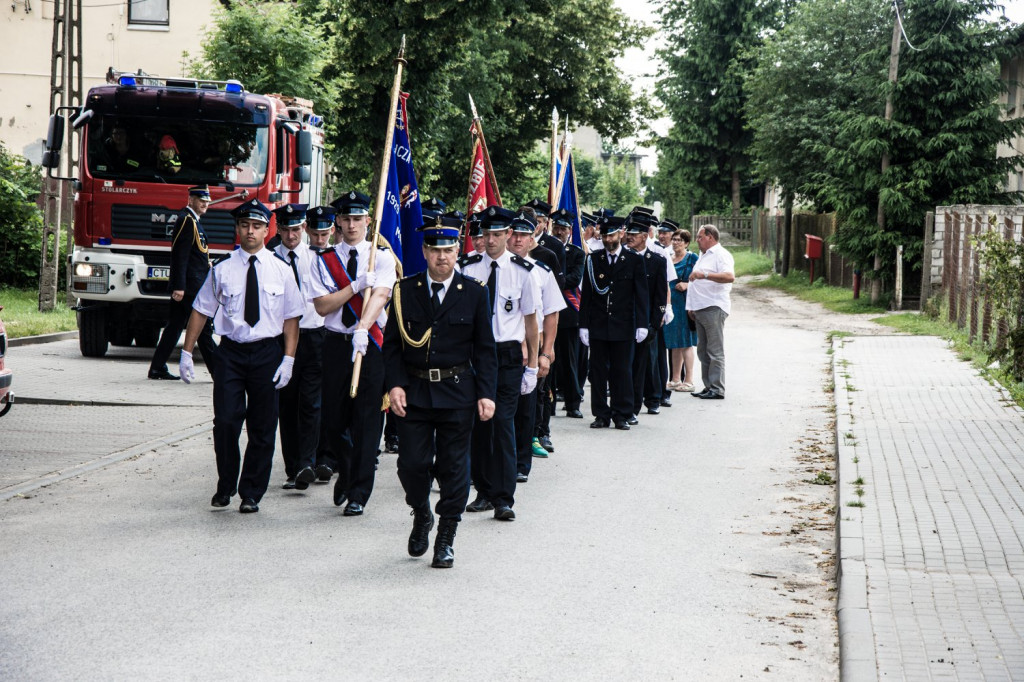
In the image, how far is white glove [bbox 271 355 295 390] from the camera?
8.57m

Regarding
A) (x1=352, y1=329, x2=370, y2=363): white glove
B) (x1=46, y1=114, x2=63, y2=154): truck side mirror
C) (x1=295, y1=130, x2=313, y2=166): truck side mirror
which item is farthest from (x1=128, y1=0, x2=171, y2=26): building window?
(x1=352, y1=329, x2=370, y2=363): white glove

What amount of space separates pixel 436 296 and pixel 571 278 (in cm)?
524

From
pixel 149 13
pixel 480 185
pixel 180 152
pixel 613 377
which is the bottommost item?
pixel 613 377

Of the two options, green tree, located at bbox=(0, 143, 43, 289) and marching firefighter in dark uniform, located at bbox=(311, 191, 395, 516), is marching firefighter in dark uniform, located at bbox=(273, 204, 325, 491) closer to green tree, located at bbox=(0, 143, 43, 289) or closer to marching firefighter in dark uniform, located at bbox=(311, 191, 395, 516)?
marching firefighter in dark uniform, located at bbox=(311, 191, 395, 516)

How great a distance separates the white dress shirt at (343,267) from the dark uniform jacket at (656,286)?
4.76 metres

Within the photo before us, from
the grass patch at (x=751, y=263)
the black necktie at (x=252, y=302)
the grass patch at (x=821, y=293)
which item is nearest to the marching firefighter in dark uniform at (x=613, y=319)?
the black necktie at (x=252, y=302)

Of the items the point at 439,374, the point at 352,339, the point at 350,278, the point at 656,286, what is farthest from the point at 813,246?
the point at 439,374

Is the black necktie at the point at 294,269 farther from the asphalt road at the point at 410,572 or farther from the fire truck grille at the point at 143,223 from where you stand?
the fire truck grille at the point at 143,223

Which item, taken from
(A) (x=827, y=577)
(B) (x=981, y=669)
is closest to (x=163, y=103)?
(A) (x=827, y=577)

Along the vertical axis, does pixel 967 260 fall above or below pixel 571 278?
above

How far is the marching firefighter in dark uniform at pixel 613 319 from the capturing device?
1262 centimetres

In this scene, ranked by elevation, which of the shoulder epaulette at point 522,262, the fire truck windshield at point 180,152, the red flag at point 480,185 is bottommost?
the shoulder epaulette at point 522,262

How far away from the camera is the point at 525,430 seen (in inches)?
379

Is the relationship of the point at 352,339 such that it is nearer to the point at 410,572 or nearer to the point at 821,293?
the point at 410,572
